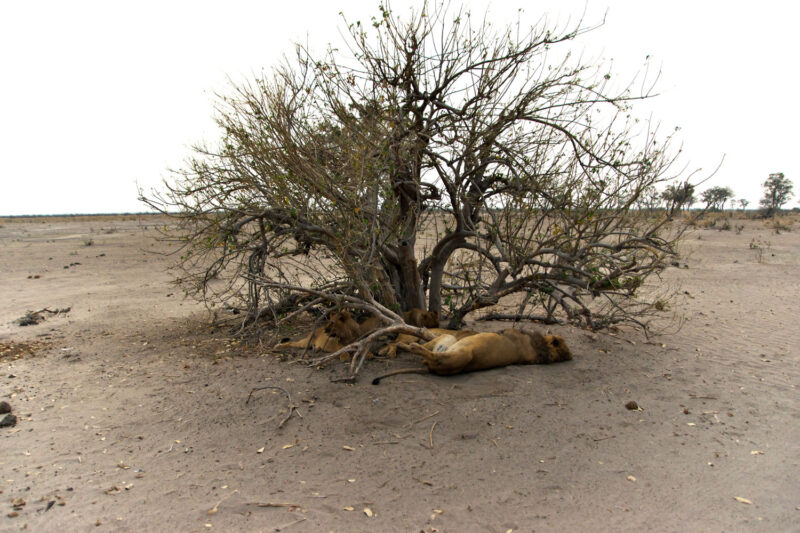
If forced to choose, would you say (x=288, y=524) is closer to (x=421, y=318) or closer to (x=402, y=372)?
(x=402, y=372)

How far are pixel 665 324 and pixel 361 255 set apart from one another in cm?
565

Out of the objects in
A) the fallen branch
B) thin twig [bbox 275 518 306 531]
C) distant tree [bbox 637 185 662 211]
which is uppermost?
distant tree [bbox 637 185 662 211]

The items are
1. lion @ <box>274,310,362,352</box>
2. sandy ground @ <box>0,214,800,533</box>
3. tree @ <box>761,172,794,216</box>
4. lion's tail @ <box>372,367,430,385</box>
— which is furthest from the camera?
tree @ <box>761,172,794,216</box>

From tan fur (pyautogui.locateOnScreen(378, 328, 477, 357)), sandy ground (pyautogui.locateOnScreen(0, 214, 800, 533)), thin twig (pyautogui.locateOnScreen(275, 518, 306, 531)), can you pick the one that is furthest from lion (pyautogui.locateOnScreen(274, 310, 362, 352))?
thin twig (pyautogui.locateOnScreen(275, 518, 306, 531))

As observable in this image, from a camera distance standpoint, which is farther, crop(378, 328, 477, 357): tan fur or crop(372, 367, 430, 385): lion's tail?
crop(378, 328, 477, 357): tan fur

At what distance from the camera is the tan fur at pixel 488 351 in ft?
17.1

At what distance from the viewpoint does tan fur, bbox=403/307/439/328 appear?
20.9 ft

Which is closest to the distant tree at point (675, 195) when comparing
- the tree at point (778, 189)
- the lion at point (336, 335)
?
the lion at point (336, 335)

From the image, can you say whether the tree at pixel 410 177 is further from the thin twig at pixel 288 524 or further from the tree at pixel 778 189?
the tree at pixel 778 189

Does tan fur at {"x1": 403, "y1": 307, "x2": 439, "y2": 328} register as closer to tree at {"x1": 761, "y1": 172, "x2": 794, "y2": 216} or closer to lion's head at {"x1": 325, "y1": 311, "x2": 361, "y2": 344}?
lion's head at {"x1": 325, "y1": 311, "x2": 361, "y2": 344}

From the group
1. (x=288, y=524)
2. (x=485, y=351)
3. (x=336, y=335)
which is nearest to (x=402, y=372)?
(x=485, y=351)

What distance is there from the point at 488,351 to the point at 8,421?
14.8 ft

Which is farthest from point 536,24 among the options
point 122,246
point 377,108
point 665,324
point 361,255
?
point 122,246

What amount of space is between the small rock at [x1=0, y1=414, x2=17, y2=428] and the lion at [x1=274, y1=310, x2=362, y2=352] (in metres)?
2.60
